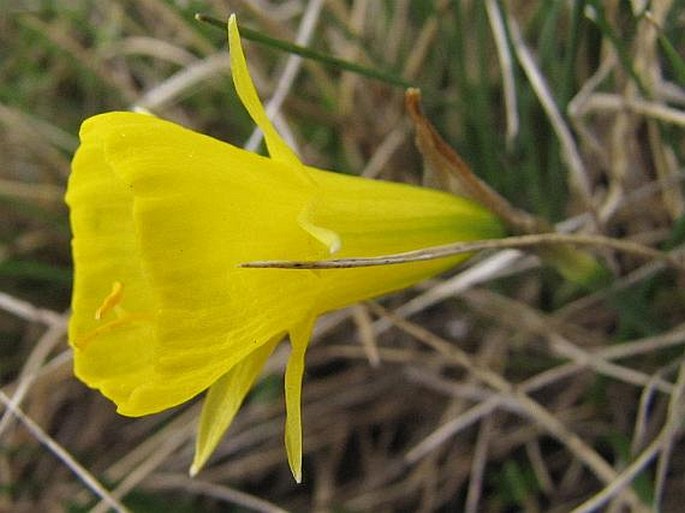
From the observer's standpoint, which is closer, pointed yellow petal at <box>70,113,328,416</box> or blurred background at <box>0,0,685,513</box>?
pointed yellow petal at <box>70,113,328,416</box>

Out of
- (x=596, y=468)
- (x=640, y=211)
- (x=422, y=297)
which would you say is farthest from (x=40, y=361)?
(x=640, y=211)

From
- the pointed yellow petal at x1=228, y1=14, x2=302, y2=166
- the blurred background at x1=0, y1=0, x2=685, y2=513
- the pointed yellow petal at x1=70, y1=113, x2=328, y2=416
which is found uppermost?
the pointed yellow petal at x1=228, y1=14, x2=302, y2=166

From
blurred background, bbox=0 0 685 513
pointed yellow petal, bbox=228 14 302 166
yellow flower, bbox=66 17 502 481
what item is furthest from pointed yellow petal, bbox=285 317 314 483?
blurred background, bbox=0 0 685 513

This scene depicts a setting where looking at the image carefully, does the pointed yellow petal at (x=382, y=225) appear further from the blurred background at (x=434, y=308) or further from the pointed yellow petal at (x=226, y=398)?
the blurred background at (x=434, y=308)

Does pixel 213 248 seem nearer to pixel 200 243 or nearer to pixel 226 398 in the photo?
pixel 200 243

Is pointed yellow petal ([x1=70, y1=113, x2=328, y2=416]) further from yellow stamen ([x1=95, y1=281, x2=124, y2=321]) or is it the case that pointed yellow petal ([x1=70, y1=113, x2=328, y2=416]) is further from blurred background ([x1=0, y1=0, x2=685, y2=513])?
blurred background ([x1=0, y1=0, x2=685, y2=513])

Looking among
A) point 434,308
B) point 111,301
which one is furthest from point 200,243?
point 434,308

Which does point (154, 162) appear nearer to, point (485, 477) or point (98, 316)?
point (98, 316)
